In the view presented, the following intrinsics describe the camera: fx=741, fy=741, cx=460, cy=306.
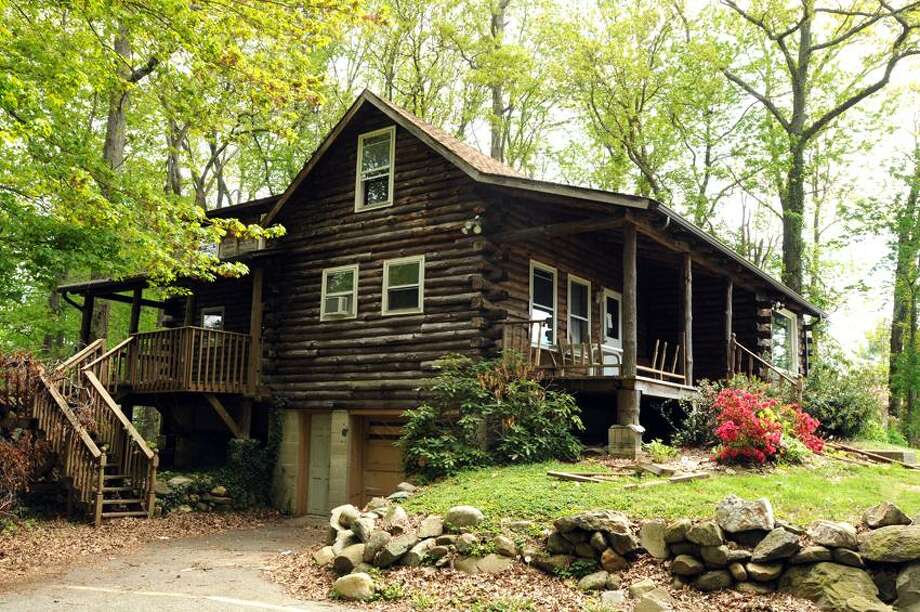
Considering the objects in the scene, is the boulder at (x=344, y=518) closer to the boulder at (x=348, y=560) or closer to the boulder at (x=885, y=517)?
the boulder at (x=348, y=560)

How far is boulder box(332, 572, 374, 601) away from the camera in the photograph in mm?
8508

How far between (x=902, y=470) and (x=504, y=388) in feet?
23.6

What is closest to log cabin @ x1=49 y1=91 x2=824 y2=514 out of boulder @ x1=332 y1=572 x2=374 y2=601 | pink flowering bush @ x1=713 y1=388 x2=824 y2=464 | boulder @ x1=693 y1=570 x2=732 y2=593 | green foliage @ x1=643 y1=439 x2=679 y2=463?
green foliage @ x1=643 y1=439 x2=679 y2=463

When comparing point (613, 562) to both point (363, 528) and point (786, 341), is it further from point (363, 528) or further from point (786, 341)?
point (786, 341)

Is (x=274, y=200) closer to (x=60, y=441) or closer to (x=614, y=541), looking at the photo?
(x=60, y=441)

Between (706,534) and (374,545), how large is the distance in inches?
161

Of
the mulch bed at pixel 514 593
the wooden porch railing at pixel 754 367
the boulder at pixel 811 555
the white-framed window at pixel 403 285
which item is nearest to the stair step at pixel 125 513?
the mulch bed at pixel 514 593

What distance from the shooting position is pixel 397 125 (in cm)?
1794

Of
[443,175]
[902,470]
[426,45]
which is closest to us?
[902,470]

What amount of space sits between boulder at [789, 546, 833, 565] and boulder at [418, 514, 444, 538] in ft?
13.8

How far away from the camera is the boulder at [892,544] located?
6.93 m

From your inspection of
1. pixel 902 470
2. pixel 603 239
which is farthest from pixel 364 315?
pixel 902 470

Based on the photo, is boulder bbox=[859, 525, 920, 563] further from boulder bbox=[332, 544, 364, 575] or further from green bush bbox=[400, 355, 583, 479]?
green bush bbox=[400, 355, 583, 479]

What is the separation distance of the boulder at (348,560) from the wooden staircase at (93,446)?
20.7 ft
